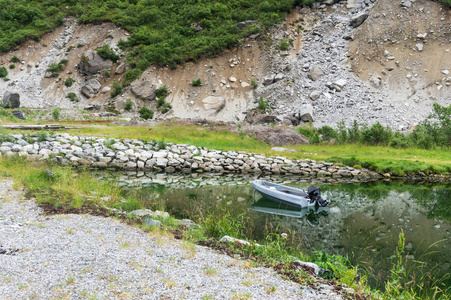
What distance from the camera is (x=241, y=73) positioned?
54.5 metres

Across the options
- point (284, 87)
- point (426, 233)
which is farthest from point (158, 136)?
point (284, 87)

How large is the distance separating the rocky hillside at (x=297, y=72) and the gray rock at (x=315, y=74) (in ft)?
0.50

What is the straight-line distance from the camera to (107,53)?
2233 inches

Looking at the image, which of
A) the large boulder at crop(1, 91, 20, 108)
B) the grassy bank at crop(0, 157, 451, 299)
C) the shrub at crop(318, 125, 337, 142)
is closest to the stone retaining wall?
the grassy bank at crop(0, 157, 451, 299)

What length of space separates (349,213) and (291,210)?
250 centimetres

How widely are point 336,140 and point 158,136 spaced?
17.3 meters

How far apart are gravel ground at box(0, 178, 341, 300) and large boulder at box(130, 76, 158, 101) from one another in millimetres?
44668

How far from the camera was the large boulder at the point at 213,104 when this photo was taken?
49.1 m

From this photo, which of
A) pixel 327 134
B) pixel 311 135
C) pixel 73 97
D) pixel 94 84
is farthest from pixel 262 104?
pixel 73 97

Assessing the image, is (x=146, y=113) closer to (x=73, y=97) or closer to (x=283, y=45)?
(x=73, y=97)

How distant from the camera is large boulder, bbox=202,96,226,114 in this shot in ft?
161

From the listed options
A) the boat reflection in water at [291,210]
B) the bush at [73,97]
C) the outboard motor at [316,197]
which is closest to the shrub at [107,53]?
the bush at [73,97]

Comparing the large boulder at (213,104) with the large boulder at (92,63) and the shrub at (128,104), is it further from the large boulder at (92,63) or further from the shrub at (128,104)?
the large boulder at (92,63)

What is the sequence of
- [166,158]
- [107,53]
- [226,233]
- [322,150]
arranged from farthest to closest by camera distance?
[107,53]
[322,150]
[166,158]
[226,233]
